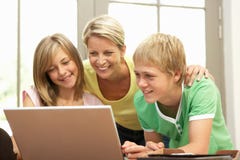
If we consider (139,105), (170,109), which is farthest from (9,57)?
(170,109)

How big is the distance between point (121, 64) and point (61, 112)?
0.72m

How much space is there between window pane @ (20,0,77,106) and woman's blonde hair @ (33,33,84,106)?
316mm

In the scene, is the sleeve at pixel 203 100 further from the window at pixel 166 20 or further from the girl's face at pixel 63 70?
the window at pixel 166 20

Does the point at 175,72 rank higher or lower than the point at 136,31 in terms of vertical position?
lower

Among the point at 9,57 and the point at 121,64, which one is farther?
the point at 9,57

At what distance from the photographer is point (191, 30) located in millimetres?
2328

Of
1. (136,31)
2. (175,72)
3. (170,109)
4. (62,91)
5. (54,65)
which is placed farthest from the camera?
(136,31)

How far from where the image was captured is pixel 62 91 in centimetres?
172

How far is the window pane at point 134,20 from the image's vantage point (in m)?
2.15

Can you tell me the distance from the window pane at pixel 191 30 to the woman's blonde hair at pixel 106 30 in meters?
0.73

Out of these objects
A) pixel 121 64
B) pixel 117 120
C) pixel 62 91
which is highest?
pixel 121 64

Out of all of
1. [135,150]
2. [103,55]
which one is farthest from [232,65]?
[135,150]

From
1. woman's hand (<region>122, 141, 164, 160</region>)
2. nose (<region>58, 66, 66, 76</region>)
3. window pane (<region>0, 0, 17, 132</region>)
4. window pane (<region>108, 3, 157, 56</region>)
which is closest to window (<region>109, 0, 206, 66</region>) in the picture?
window pane (<region>108, 3, 157, 56</region>)

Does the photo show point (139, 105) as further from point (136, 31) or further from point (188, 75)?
point (136, 31)
